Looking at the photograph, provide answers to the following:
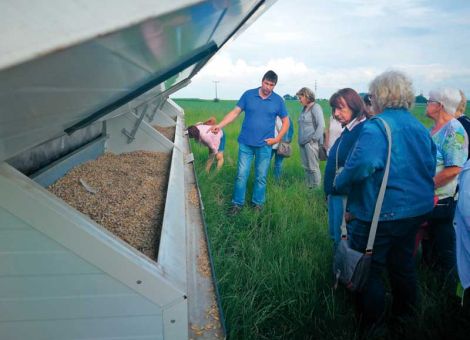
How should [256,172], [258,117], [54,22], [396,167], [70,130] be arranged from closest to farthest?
[54,22] → [70,130] → [396,167] → [258,117] → [256,172]

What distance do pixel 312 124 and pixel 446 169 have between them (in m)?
2.85

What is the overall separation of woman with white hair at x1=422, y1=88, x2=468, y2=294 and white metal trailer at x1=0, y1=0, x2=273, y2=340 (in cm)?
180

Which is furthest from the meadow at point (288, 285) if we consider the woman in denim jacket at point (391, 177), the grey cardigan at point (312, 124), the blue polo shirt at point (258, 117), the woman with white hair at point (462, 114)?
the grey cardigan at point (312, 124)

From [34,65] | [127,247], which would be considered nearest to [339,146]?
[127,247]

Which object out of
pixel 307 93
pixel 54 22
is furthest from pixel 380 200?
pixel 307 93

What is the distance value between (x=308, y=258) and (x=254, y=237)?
0.72 metres

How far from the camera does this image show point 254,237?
370 centimetres

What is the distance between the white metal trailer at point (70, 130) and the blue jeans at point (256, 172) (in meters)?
2.31

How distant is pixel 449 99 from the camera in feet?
8.70

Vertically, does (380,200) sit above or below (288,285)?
above

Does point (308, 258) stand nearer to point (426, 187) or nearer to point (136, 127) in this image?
point (426, 187)

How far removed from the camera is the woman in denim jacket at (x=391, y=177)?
1.96m

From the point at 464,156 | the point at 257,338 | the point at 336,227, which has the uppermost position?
the point at 464,156

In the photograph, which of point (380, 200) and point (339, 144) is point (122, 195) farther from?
point (380, 200)
